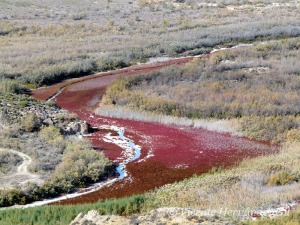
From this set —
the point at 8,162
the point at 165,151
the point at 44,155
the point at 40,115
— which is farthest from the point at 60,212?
the point at 40,115

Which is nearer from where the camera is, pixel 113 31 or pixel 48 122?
pixel 48 122

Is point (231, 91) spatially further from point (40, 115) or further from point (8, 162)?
point (8, 162)

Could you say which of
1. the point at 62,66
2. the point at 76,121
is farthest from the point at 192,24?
the point at 76,121

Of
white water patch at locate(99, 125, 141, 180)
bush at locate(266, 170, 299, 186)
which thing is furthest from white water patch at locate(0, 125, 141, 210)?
bush at locate(266, 170, 299, 186)

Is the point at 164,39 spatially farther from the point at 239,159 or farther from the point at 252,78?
the point at 239,159

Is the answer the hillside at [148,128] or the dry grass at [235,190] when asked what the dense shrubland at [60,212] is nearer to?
the hillside at [148,128]

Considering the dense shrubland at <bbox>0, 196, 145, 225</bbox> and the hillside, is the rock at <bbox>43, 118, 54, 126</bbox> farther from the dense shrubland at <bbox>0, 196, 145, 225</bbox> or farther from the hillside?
the dense shrubland at <bbox>0, 196, 145, 225</bbox>

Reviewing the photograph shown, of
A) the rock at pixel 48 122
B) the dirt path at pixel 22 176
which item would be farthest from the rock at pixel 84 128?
the dirt path at pixel 22 176
